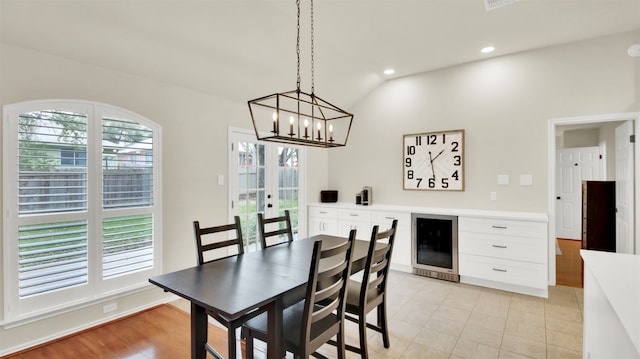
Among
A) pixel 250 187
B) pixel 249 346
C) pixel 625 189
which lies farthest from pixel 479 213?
pixel 249 346

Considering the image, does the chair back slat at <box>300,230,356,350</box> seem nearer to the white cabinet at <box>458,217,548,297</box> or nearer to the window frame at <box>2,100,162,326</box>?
the window frame at <box>2,100,162,326</box>

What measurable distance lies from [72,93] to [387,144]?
12.8 feet

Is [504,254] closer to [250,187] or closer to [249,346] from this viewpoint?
[249,346]

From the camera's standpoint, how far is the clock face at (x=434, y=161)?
4.15 metres

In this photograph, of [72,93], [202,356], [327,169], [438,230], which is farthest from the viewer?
[327,169]

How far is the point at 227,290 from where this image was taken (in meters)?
1.55

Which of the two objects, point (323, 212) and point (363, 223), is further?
point (323, 212)

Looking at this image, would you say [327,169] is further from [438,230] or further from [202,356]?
[202,356]

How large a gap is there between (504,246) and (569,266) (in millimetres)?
1774

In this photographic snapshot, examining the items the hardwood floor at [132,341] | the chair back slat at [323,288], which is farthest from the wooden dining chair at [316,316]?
the hardwood floor at [132,341]

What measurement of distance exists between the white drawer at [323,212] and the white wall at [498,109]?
74 cm

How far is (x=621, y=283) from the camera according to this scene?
1276mm

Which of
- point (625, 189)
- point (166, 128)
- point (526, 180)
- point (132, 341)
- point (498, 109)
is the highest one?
point (498, 109)

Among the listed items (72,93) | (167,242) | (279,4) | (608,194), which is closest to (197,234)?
(167,242)
